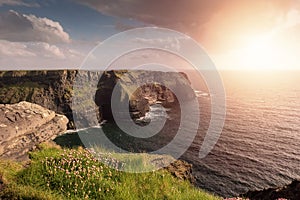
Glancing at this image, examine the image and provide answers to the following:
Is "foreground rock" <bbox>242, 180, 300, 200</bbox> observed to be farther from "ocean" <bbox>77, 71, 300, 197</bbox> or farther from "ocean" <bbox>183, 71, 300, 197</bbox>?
"ocean" <bbox>183, 71, 300, 197</bbox>

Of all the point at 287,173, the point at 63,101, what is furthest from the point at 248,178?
the point at 63,101

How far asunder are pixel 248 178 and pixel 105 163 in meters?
56.7

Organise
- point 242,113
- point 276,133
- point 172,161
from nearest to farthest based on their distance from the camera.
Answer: point 172,161, point 276,133, point 242,113

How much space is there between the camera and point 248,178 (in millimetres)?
59000

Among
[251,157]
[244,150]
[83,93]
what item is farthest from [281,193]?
[83,93]

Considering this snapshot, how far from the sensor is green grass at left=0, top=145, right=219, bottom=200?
27.1 ft

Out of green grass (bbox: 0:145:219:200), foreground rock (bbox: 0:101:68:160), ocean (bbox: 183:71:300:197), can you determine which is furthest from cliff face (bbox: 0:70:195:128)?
green grass (bbox: 0:145:219:200)

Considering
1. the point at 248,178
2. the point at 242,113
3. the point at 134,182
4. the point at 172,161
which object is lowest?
the point at 248,178

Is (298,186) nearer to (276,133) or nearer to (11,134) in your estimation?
(11,134)

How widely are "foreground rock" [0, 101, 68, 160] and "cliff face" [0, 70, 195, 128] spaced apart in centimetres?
10691

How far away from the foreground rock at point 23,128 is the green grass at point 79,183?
2.66 meters

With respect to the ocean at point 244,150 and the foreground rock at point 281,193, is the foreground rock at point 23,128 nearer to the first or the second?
the foreground rock at point 281,193

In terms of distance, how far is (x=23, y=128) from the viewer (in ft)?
50.2

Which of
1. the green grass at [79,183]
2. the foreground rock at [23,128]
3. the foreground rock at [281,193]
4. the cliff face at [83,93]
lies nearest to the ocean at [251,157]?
the foreground rock at [23,128]
